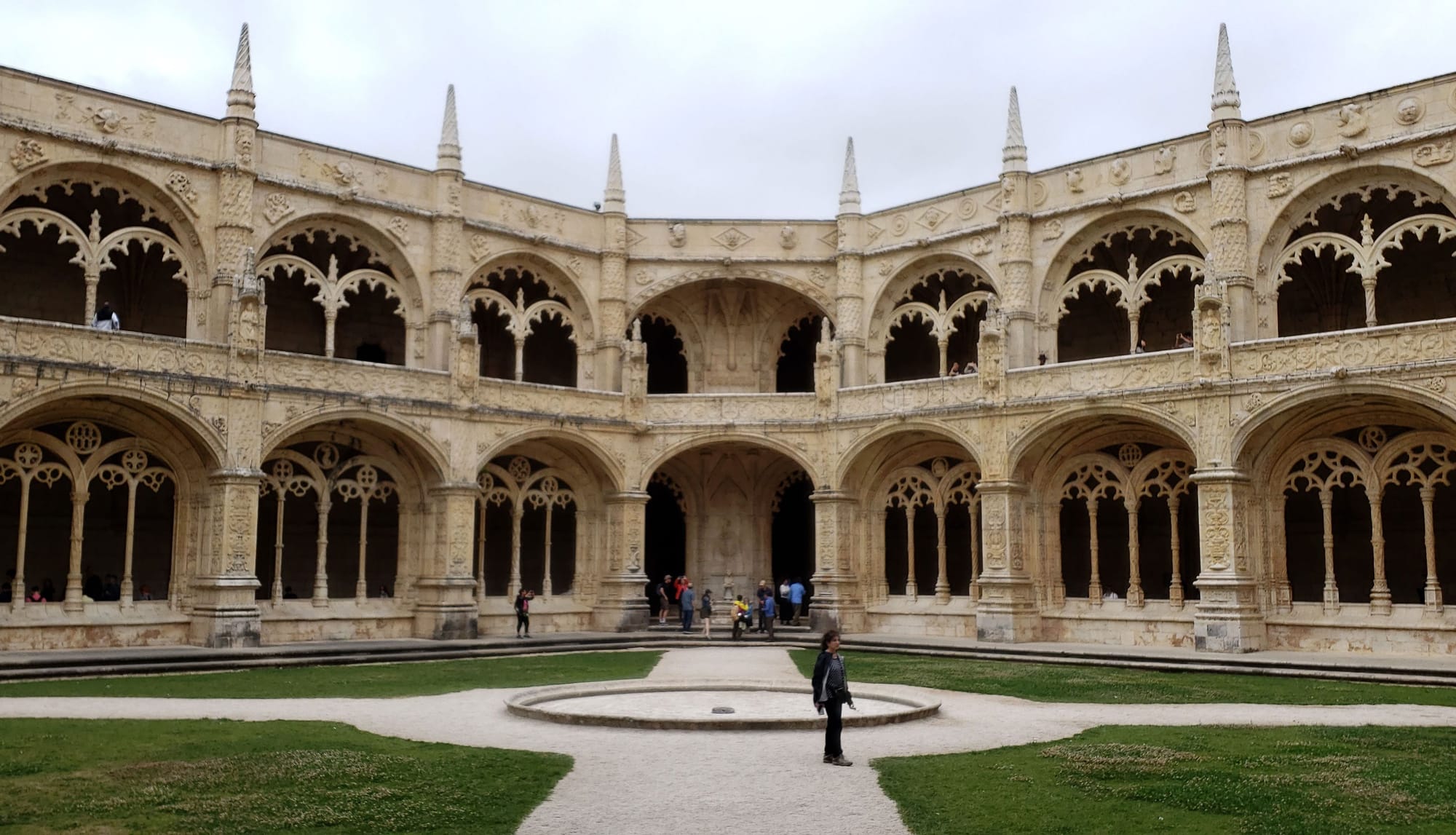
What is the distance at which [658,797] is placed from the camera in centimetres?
1002

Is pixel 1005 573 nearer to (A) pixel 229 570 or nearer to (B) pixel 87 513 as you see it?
(A) pixel 229 570

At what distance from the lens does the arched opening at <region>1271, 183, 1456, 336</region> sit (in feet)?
82.2

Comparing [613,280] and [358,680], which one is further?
[613,280]

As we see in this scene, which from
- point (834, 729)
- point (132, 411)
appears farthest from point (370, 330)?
point (834, 729)

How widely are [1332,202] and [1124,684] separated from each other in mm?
12451

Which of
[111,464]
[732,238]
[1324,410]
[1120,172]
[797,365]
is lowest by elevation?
[111,464]

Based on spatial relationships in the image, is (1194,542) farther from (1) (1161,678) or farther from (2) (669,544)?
(2) (669,544)

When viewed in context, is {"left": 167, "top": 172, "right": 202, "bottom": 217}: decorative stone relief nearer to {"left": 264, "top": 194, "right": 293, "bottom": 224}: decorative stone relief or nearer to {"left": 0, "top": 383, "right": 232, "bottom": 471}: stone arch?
{"left": 264, "top": 194, "right": 293, "bottom": 224}: decorative stone relief

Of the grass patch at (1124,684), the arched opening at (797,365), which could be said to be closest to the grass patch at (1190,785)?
the grass patch at (1124,684)

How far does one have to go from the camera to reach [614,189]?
108 feet

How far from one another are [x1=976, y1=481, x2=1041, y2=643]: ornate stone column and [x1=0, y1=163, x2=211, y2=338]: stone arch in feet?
57.0

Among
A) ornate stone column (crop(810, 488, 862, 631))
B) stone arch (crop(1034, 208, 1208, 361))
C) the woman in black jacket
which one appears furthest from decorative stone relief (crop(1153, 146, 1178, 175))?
the woman in black jacket

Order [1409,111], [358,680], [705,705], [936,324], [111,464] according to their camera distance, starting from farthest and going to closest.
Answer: [936,324] < [111,464] < [1409,111] < [358,680] < [705,705]

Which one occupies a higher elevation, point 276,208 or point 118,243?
point 276,208
